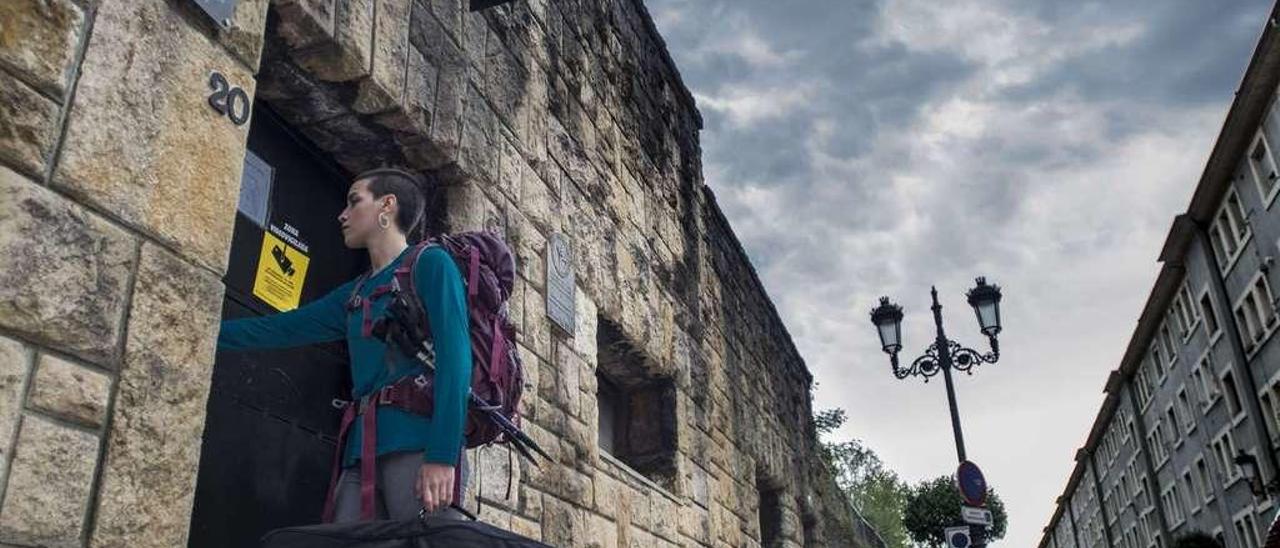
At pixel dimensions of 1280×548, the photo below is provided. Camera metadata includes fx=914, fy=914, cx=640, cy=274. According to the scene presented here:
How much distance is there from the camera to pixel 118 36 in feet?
6.70

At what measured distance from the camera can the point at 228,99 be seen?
93.1 inches

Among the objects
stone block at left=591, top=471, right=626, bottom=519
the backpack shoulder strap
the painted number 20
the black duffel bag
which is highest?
the painted number 20

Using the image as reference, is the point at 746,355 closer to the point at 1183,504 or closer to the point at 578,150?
the point at 578,150

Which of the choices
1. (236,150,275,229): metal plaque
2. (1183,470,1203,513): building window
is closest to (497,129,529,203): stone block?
(236,150,275,229): metal plaque

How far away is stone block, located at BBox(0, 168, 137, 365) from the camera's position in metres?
1.72

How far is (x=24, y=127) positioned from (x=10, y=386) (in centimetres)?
51

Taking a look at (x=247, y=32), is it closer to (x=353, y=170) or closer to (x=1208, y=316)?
(x=353, y=170)

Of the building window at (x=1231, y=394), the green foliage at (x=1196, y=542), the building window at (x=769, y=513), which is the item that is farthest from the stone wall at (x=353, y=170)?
the building window at (x=1231, y=394)

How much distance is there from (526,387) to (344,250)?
38.1 inches

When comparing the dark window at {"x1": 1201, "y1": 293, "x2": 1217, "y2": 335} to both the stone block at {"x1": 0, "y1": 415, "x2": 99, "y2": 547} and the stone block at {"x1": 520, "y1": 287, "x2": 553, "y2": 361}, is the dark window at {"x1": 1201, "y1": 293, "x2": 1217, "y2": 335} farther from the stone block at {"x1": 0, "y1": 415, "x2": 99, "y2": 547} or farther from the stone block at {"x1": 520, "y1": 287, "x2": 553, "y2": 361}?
the stone block at {"x1": 0, "y1": 415, "x2": 99, "y2": 547}

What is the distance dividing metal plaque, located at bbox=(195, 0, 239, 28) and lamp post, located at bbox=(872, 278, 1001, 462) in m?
9.85

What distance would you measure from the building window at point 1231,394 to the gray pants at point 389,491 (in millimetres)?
25819

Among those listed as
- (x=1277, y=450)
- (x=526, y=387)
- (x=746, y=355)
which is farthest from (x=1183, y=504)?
(x=526, y=387)

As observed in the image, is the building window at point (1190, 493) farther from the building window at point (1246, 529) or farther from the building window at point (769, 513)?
the building window at point (769, 513)
